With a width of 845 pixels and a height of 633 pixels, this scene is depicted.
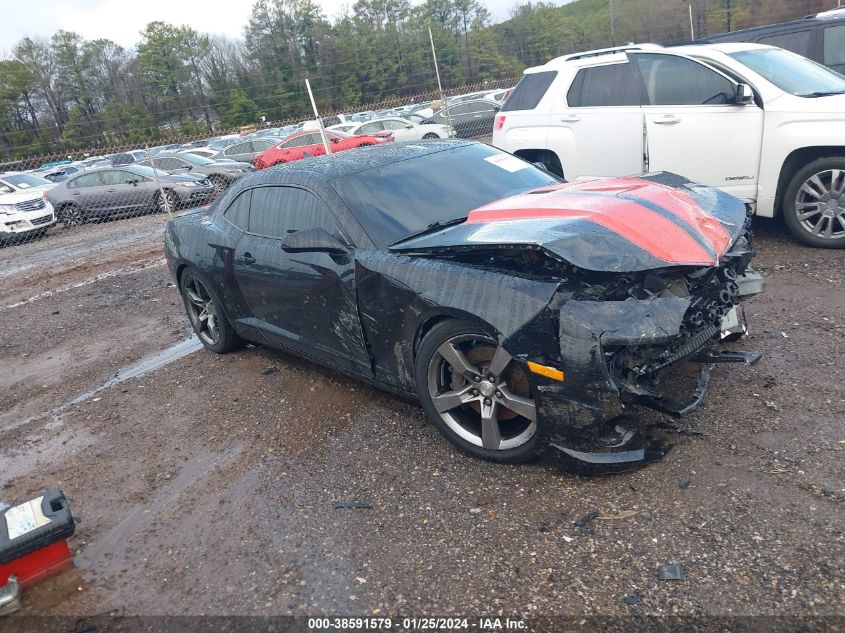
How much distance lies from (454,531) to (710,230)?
2.01m

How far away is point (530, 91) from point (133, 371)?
5.12m

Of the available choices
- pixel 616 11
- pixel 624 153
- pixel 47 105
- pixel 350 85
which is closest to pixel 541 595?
pixel 624 153

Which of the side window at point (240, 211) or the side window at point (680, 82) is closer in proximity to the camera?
the side window at point (240, 211)

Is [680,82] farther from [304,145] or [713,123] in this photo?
[304,145]

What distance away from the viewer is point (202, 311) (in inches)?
229

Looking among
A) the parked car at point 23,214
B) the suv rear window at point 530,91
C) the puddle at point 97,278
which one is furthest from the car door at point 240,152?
the suv rear window at point 530,91

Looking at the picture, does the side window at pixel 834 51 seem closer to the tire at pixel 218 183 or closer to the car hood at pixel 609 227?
the car hood at pixel 609 227

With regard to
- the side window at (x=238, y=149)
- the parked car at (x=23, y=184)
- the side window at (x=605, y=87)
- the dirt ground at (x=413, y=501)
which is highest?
the side window at (x=605, y=87)

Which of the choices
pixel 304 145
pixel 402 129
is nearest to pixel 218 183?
pixel 304 145

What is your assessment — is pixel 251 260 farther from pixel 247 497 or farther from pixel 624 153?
pixel 624 153

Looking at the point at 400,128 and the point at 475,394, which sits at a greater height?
the point at 475,394

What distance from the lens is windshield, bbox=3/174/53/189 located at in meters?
16.2

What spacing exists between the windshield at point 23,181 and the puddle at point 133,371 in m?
12.6

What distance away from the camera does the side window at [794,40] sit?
8898 millimetres
